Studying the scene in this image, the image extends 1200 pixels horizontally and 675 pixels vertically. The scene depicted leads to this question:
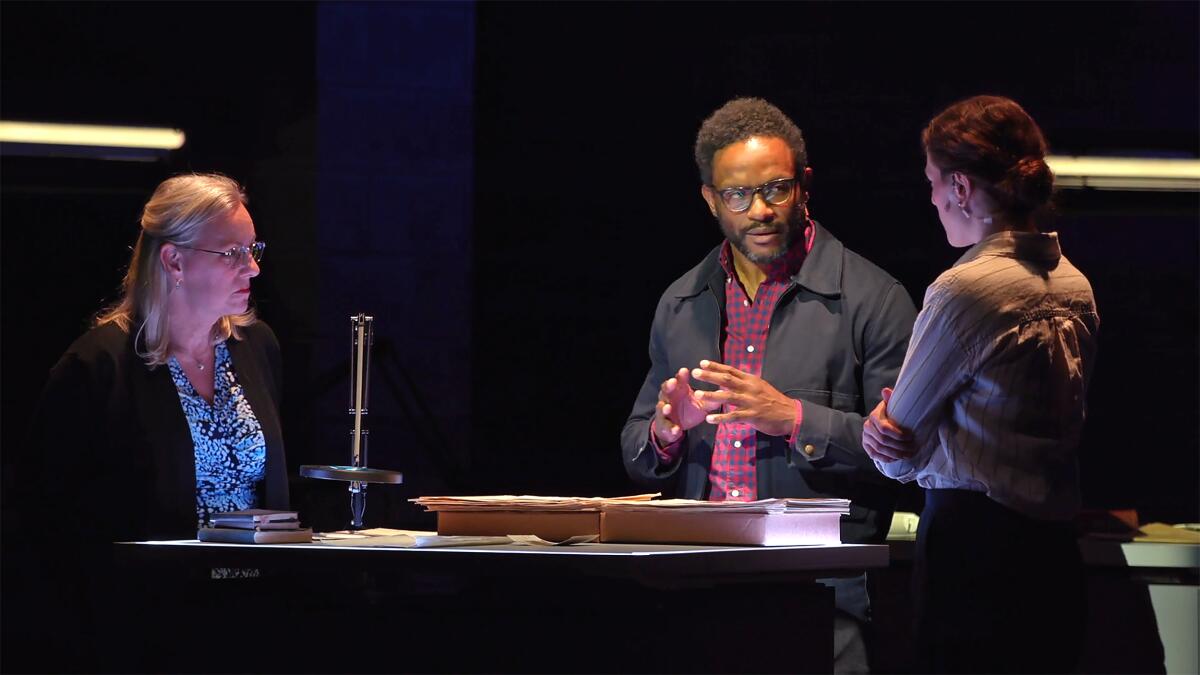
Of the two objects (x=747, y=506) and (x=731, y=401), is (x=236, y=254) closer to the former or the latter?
(x=731, y=401)

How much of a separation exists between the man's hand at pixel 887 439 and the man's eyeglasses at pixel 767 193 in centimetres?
75

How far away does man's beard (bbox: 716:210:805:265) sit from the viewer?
2.86 m

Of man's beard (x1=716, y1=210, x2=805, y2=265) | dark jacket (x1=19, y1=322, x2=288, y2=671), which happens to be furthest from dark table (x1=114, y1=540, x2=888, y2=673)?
man's beard (x1=716, y1=210, x2=805, y2=265)

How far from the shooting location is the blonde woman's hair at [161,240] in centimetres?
281

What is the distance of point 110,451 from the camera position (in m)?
2.64

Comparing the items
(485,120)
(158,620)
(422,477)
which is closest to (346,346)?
(422,477)

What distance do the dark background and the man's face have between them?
Result: 138 cm

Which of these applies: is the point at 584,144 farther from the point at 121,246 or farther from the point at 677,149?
the point at 121,246

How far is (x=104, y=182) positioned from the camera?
4.25 meters

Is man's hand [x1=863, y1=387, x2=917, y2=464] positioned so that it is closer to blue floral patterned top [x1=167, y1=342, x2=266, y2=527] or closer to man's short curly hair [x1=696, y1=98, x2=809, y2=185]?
man's short curly hair [x1=696, y1=98, x2=809, y2=185]

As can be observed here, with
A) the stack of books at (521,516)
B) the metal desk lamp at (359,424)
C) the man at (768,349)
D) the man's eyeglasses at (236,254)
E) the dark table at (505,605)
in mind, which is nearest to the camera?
the dark table at (505,605)

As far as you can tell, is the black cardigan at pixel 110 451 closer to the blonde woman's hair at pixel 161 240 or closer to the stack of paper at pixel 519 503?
the blonde woman's hair at pixel 161 240

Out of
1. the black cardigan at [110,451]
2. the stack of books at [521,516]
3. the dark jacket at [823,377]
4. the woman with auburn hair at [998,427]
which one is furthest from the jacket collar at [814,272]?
the black cardigan at [110,451]

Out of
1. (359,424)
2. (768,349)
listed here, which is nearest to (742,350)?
(768,349)
